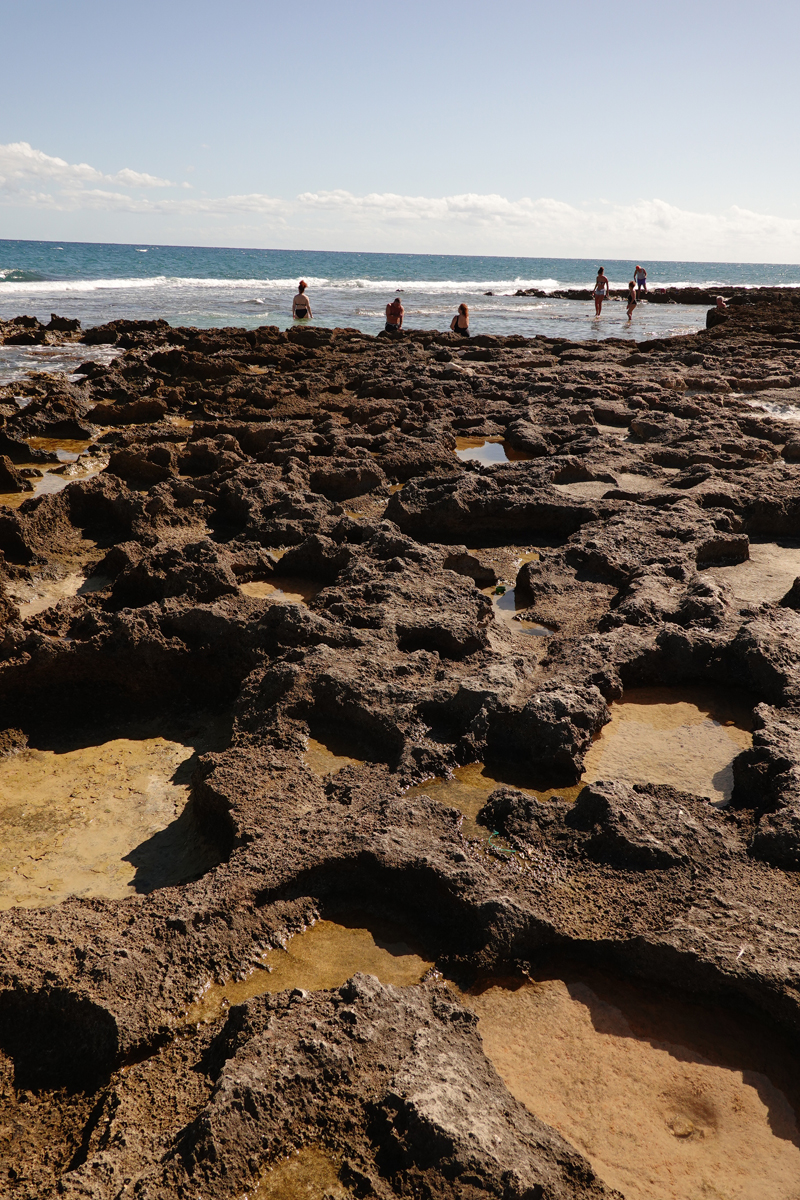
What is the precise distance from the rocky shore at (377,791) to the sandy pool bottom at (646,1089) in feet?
0.27

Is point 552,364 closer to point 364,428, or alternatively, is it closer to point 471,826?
point 364,428

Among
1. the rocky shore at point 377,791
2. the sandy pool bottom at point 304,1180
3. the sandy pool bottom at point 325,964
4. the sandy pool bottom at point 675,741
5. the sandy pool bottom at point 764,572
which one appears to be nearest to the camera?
the sandy pool bottom at point 304,1180

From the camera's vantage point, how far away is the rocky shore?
6.73ft

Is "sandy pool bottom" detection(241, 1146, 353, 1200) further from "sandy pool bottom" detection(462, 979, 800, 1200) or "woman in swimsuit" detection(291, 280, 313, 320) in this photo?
"woman in swimsuit" detection(291, 280, 313, 320)

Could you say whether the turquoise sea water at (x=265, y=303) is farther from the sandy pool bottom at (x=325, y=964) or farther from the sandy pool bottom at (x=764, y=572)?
the sandy pool bottom at (x=325, y=964)

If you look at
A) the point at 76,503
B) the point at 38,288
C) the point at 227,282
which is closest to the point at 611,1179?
the point at 76,503

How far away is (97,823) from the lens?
347 centimetres

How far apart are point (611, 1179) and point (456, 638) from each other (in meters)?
2.80

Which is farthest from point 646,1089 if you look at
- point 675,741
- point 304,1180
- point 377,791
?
point 675,741

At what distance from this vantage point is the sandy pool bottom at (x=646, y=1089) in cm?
211

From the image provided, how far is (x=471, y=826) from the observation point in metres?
3.23

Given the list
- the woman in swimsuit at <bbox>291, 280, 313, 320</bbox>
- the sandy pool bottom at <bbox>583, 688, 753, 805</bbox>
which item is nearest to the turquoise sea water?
the woman in swimsuit at <bbox>291, 280, 313, 320</bbox>

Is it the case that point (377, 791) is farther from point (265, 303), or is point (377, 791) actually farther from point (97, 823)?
point (265, 303)

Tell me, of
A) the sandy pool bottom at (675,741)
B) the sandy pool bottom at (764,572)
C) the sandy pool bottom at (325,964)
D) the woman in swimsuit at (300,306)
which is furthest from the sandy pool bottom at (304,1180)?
the woman in swimsuit at (300,306)
